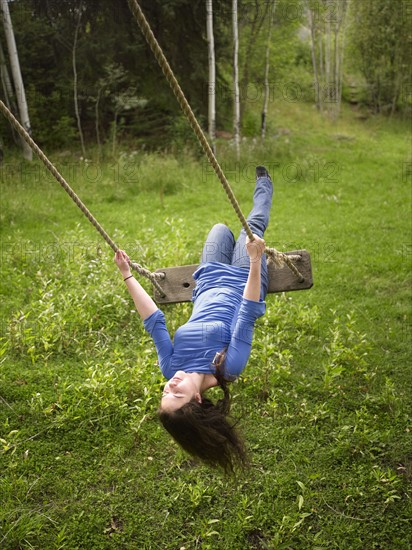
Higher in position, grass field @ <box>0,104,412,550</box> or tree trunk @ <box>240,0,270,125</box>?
tree trunk @ <box>240,0,270,125</box>

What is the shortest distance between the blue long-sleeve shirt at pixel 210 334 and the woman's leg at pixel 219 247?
30cm

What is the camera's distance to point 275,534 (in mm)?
3020

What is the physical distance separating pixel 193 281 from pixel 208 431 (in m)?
1.47

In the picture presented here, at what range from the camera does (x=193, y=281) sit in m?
3.96

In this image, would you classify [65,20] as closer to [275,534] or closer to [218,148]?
[218,148]

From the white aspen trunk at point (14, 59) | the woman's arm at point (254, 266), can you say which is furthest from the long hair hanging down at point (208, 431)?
the white aspen trunk at point (14, 59)

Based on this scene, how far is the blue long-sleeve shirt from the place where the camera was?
9.23 ft

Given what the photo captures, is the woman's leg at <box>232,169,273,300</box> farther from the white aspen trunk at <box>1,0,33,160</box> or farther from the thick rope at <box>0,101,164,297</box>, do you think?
the white aspen trunk at <box>1,0,33,160</box>

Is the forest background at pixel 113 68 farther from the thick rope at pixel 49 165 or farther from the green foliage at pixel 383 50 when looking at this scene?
the thick rope at pixel 49 165

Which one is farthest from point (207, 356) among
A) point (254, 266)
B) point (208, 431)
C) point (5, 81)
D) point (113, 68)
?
point (113, 68)

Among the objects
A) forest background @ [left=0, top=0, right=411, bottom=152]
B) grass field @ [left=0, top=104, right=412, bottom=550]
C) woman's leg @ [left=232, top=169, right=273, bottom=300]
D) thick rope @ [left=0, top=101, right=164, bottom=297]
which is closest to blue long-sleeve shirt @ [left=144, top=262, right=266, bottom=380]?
woman's leg @ [left=232, top=169, right=273, bottom=300]

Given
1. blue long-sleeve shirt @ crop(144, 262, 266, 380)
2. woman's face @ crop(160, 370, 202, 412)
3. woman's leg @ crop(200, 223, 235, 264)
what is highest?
woman's leg @ crop(200, 223, 235, 264)

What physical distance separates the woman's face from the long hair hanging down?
0.03 meters

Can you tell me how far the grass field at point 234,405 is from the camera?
10.4 feet
